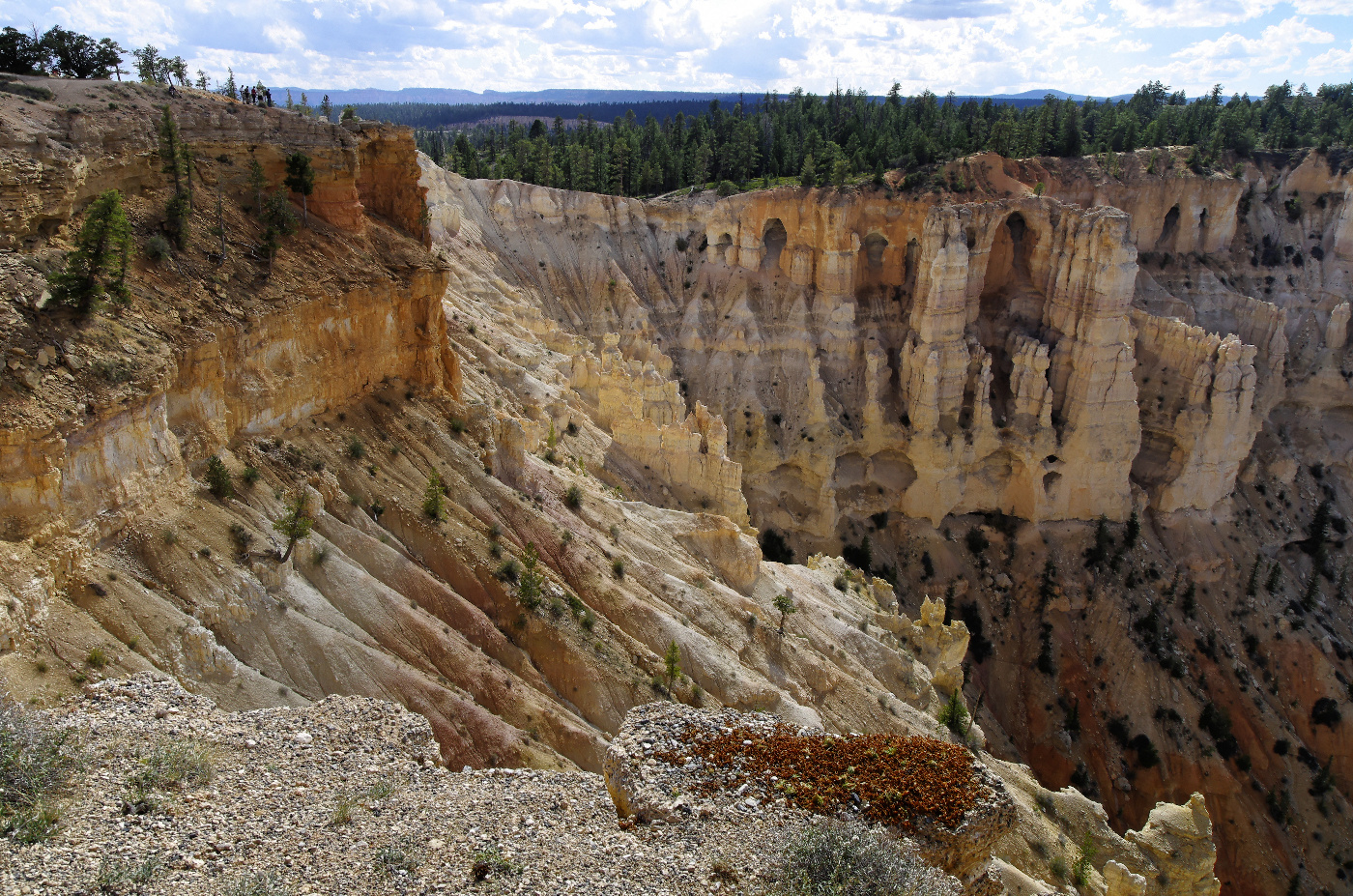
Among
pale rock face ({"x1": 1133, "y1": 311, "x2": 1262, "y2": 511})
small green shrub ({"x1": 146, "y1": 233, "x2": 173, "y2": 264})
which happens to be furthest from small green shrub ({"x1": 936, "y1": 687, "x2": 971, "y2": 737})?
pale rock face ({"x1": 1133, "y1": 311, "x2": 1262, "y2": 511})

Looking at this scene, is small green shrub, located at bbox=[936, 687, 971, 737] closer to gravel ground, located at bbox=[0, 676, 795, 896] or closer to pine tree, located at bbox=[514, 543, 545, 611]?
pine tree, located at bbox=[514, 543, 545, 611]

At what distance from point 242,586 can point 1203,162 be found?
75959 mm

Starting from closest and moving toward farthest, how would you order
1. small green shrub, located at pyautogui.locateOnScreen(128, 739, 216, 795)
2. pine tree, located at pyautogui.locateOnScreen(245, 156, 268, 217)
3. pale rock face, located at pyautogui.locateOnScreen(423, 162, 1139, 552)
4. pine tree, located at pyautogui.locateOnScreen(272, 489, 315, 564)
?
small green shrub, located at pyautogui.locateOnScreen(128, 739, 216, 795)
pine tree, located at pyautogui.locateOnScreen(272, 489, 315, 564)
pine tree, located at pyautogui.locateOnScreen(245, 156, 268, 217)
pale rock face, located at pyautogui.locateOnScreen(423, 162, 1139, 552)

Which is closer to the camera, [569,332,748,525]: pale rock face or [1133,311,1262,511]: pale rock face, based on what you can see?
[569,332,748,525]: pale rock face

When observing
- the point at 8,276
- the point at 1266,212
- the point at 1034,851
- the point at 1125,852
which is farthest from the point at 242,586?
the point at 1266,212

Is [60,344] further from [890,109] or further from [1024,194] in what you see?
[890,109]

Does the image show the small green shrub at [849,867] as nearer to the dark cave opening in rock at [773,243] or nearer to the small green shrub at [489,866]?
the small green shrub at [489,866]

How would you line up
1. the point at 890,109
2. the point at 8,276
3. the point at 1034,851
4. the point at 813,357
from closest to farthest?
the point at 8,276, the point at 1034,851, the point at 813,357, the point at 890,109

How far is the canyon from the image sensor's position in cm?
2266

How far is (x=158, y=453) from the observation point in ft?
74.7

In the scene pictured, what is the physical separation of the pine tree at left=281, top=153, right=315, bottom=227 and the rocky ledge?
71.4 feet

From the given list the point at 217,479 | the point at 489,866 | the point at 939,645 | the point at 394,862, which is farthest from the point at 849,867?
the point at 939,645

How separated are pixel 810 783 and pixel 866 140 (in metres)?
68.7

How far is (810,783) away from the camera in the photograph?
1652 cm
